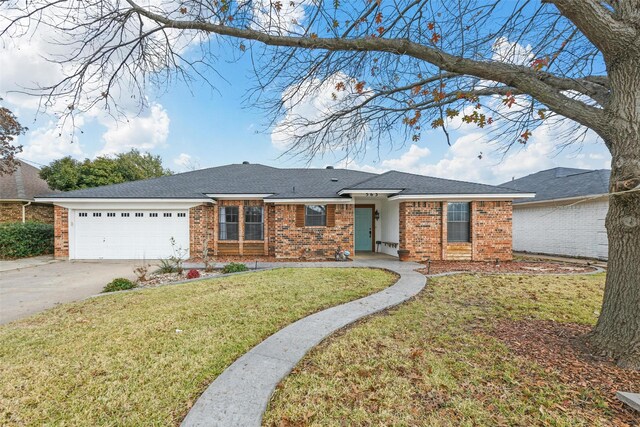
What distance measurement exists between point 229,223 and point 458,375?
11.9 m

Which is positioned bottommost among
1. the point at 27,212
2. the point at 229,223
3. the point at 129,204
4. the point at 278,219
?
the point at 229,223

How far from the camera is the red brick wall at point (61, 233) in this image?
12.2 meters

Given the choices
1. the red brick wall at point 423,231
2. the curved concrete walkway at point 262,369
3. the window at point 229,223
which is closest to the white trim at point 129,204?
the window at point 229,223

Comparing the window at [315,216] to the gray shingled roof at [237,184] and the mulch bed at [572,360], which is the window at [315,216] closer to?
the gray shingled roof at [237,184]

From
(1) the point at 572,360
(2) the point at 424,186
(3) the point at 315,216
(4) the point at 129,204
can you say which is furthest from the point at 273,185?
(1) the point at 572,360

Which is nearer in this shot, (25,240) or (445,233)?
(445,233)

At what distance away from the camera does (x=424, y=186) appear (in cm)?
1186

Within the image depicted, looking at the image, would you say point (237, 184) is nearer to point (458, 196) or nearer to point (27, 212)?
point (458, 196)

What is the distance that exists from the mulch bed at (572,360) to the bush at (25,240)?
18.7 metres

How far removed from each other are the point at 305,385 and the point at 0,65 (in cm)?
635

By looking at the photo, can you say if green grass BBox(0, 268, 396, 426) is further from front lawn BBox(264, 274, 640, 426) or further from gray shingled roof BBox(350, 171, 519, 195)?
gray shingled roof BBox(350, 171, 519, 195)

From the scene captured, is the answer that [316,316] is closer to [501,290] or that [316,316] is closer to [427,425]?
[427,425]

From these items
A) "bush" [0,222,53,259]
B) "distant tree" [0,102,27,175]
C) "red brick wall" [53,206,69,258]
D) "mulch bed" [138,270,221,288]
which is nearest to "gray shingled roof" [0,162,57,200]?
"distant tree" [0,102,27,175]

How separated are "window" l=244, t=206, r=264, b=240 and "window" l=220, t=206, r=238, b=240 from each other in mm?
498
